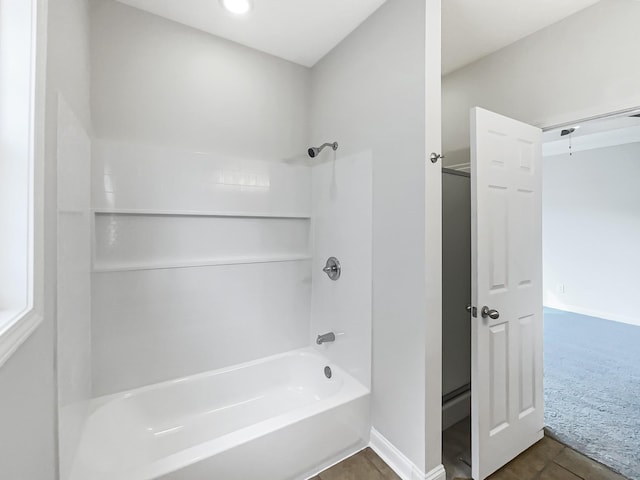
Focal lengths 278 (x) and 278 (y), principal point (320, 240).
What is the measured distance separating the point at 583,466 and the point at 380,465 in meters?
1.14

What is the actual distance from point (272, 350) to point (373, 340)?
0.89 metres

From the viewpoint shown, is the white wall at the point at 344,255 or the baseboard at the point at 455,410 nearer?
the white wall at the point at 344,255

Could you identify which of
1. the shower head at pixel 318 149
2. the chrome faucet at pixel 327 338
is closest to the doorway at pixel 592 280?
the chrome faucet at pixel 327 338

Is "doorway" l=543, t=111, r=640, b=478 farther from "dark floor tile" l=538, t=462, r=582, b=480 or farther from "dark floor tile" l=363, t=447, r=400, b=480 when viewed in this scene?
"dark floor tile" l=363, t=447, r=400, b=480

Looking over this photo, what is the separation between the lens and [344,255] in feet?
6.59

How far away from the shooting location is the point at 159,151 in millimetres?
1788

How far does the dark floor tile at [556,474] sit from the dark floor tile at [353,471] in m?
0.89

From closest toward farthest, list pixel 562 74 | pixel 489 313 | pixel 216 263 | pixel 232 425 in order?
pixel 489 313
pixel 562 74
pixel 232 425
pixel 216 263

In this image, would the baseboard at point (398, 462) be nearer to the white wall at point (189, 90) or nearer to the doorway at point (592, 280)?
the doorway at point (592, 280)

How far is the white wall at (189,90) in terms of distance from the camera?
1673mm

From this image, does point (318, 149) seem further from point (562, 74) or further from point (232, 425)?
point (232, 425)

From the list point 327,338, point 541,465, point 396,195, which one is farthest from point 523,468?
point 396,195

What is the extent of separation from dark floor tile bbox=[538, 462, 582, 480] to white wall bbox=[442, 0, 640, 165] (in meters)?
2.03

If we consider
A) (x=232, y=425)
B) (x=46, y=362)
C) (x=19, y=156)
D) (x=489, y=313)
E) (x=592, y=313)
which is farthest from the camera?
(x=592, y=313)
